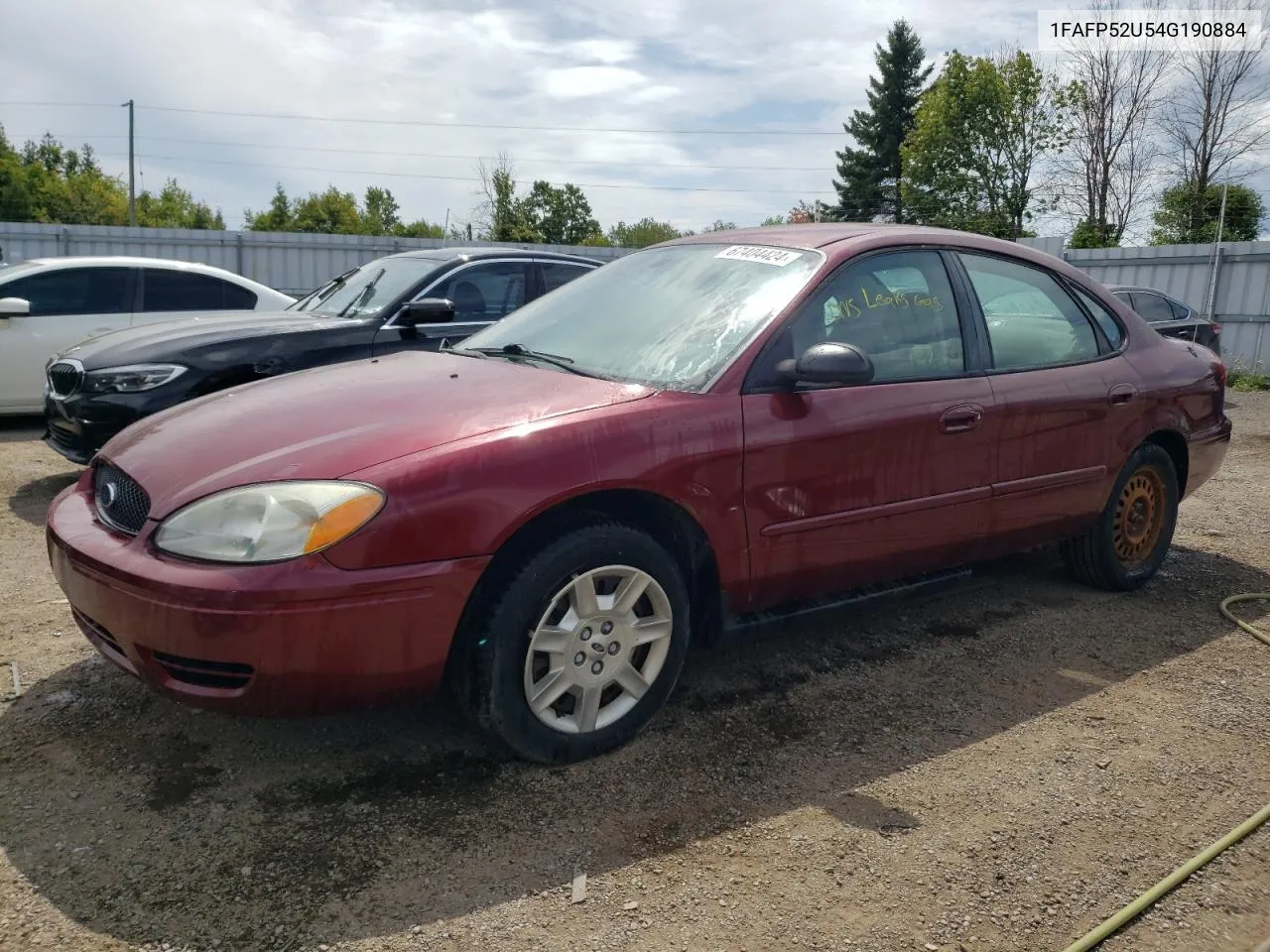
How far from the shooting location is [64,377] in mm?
6059

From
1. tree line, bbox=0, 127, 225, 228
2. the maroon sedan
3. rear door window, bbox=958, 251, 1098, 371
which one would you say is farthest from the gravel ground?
tree line, bbox=0, 127, 225, 228

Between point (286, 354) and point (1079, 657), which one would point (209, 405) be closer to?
point (286, 354)

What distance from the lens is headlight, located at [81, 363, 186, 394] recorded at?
5.76 metres

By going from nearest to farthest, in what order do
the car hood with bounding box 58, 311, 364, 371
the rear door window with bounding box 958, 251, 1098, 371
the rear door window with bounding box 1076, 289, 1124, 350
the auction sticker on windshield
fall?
the auction sticker on windshield, the rear door window with bounding box 958, 251, 1098, 371, the rear door window with bounding box 1076, 289, 1124, 350, the car hood with bounding box 58, 311, 364, 371

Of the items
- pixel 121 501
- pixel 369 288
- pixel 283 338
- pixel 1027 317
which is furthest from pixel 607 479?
pixel 369 288

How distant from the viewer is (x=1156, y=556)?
16.0 feet

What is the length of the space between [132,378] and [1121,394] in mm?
5137

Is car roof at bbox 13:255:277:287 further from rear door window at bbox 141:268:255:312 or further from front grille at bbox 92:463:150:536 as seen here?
front grille at bbox 92:463:150:536

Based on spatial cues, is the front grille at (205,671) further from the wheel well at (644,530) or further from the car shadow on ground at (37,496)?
the car shadow on ground at (37,496)

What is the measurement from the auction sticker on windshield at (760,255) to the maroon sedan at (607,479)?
0.05ft

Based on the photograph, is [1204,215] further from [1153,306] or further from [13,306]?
[13,306]

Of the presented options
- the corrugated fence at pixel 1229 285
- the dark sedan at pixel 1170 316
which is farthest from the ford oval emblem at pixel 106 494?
the corrugated fence at pixel 1229 285

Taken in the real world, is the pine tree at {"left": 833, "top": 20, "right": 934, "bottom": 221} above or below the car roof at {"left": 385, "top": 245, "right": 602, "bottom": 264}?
above

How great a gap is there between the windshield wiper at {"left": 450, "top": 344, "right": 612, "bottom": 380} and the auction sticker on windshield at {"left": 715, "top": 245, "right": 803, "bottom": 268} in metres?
0.79
